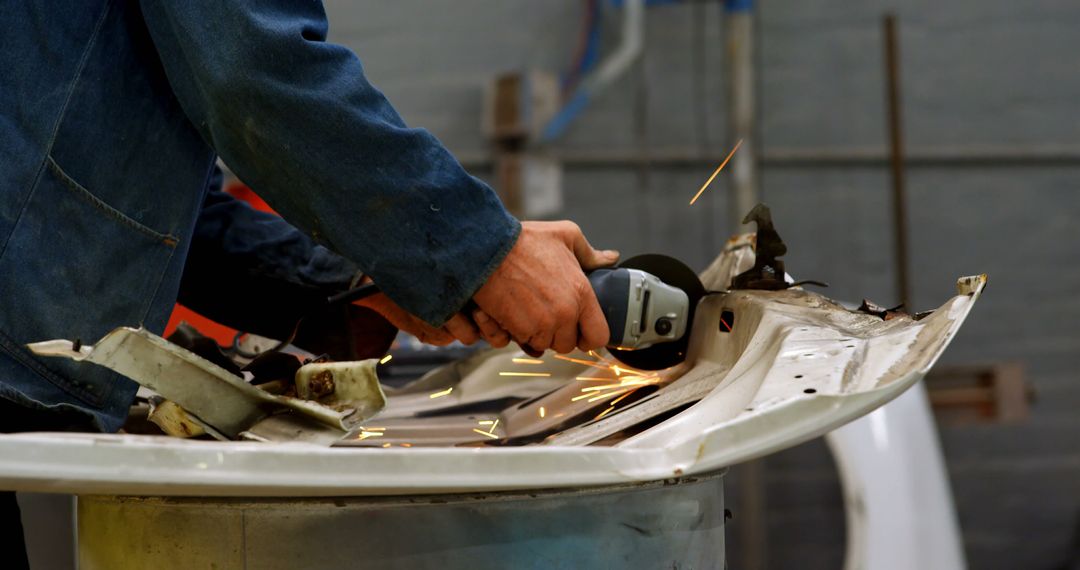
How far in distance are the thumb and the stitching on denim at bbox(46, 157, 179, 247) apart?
15.6 inches

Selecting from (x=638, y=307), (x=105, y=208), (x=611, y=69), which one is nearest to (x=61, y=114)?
(x=105, y=208)

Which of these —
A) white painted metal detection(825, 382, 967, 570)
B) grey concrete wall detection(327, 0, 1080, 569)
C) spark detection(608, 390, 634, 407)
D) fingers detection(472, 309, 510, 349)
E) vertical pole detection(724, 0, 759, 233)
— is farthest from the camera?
grey concrete wall detection(327, 0, 1080, 569)

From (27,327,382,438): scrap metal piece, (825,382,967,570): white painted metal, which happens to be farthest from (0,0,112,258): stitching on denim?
(825,382,967,570): white painted metal

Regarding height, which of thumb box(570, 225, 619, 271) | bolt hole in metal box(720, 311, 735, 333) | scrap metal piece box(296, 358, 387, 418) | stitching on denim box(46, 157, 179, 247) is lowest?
bolt hole in metal box(720, 311, 735, 333)

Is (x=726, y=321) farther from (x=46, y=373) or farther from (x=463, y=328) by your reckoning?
(x=46, y=373)

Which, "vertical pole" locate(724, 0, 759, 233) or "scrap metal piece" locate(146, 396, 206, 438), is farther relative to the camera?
"vertical pole" locate(724, 0, 759, 233)

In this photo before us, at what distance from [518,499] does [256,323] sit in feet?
2.36

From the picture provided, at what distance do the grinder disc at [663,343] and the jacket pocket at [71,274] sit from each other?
53cm

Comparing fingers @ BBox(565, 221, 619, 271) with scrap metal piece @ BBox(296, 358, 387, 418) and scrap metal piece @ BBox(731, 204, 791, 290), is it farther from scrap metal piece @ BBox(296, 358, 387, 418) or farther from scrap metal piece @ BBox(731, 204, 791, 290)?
scrap metal piece @ BBox(296, 358, 387, 418)

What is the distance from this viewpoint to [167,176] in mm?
970

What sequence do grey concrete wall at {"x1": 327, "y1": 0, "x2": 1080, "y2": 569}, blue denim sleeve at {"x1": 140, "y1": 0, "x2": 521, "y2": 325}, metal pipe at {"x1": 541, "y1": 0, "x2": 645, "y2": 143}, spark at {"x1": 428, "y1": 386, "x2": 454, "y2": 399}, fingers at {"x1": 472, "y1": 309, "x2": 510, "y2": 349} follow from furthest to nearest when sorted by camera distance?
grey concrete wall at {"x1": 327, "y1": 0, "x2": 1080, "y2": 569} < metal pipe at {"x1": 541, "y1": 0, "x2": 645, "y2": 143} < spark at {"x1": 428, "y1": 386, "x2": 454, "y2": 399} < fingers at {"x1": 472, "y1": 309, "x2": 510, "y2": 349} < blue denim sleeve at {"x1": 140, "y1": 0, "x2": 521, "y2": 325}

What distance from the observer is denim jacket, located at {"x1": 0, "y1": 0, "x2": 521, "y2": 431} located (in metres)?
0.85

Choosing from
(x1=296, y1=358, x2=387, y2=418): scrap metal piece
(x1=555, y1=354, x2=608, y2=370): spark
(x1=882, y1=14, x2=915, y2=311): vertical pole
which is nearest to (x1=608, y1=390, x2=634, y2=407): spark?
(x1=555, y1=354, x2=608, y2=370): spark

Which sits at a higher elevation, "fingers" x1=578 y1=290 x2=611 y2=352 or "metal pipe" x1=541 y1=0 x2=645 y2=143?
"metal pipe" x1=541 y1=0 x2=645 y2=143
